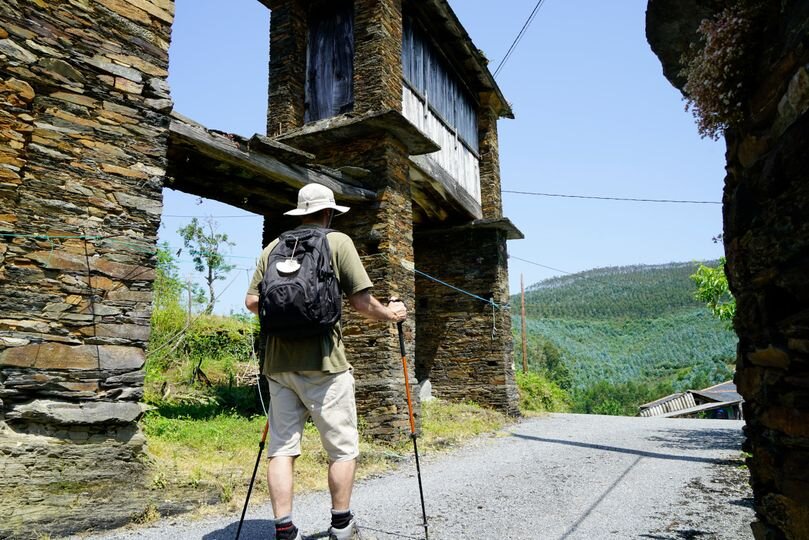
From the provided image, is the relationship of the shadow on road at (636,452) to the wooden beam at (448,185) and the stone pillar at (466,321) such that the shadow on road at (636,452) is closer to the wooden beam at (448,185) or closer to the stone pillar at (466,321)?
the stone pillar at (466,321)

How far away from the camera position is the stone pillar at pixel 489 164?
12.7 meters

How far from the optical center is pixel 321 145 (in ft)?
29.2

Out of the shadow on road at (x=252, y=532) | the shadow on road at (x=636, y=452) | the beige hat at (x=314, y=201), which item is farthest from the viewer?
the shadow on road at (x=636, y=452)

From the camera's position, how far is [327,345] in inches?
113

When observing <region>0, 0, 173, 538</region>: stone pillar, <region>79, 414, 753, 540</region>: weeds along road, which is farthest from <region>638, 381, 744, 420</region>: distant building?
<region>0, 0, 173, 538</region>: stone pillar

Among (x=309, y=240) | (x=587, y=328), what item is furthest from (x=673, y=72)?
(x=587, y=328)

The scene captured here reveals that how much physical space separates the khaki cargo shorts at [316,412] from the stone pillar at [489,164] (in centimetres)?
1016

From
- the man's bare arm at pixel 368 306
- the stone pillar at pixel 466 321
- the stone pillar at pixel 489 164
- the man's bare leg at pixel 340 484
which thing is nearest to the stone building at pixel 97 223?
the man's bare leg at pixel 340 484

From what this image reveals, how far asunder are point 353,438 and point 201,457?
3.26m

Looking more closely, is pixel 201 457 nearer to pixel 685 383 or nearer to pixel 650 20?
pixel 650 20

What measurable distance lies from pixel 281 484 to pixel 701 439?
8.55 metres

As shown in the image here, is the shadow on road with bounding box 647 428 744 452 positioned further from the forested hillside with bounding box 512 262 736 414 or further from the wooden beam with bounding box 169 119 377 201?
the forested hillside with bounding box 512 262 736 414

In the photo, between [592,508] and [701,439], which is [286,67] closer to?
[592,508]

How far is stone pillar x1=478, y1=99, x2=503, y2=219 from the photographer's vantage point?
41.7ft
